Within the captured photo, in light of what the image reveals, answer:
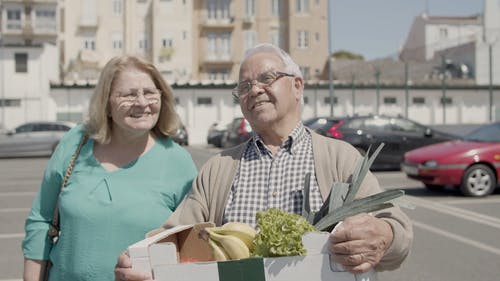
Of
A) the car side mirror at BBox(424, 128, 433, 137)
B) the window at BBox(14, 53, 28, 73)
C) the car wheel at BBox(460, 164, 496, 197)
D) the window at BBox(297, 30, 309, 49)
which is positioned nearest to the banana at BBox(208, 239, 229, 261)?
the car wheel at BBox(460, 164, 496, 197)

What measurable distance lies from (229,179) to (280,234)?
746mm

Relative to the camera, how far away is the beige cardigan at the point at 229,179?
2.61m

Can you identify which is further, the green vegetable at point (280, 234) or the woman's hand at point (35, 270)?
the woman's hand at point (35, 270)

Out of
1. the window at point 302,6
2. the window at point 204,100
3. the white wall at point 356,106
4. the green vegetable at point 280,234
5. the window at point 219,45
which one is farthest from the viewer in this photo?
the window at point 302,6

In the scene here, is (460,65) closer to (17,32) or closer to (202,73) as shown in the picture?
(202,73)

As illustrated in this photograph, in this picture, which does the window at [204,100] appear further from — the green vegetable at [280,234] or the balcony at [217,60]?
the green vegetable at [280,234]

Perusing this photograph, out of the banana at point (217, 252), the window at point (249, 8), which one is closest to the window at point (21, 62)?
the window at point (249, 8)

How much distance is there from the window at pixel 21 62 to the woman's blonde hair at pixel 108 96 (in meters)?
44.0

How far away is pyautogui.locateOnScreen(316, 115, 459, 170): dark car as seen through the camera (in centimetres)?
1848

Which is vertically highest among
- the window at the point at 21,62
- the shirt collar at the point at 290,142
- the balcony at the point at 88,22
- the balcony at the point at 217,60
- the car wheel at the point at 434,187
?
the balcony at the point at 88,22

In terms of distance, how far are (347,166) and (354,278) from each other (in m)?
0.58

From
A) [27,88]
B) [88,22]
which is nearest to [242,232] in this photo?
[27,88]

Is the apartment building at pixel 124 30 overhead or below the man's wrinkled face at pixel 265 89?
overhead

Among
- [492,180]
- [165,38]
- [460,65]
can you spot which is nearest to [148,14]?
[165,38]
